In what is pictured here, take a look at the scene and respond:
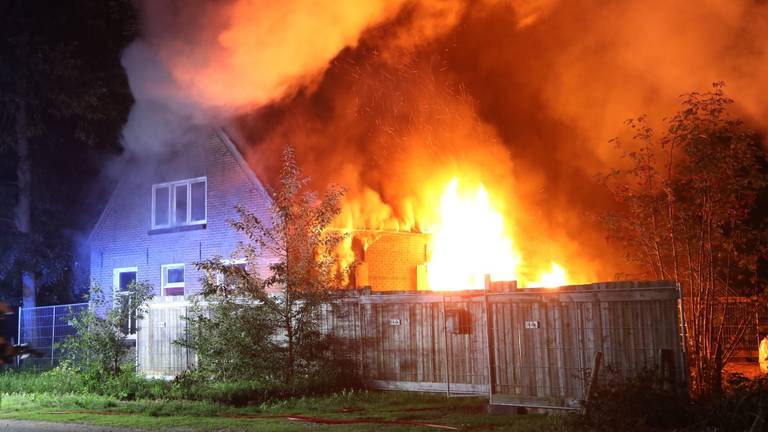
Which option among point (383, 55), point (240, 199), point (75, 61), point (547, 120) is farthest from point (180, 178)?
point (547, 120)

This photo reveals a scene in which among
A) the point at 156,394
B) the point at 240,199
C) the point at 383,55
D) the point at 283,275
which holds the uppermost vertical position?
the point at 383,55

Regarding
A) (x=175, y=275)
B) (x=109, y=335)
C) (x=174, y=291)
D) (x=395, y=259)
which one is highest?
(x=395, y=259)

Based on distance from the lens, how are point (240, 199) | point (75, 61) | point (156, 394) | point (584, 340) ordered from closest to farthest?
point (584, 340), point (156, 394), point (240, 199), point (75, 61)

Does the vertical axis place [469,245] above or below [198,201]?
below

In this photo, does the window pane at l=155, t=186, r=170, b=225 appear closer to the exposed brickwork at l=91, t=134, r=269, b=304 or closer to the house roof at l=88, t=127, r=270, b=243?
the exposed brickwork at l=91, t=134, r=269, b=304

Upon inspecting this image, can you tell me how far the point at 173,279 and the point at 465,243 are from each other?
8.52 meters

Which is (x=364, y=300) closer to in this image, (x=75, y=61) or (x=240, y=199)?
(x=240, y=199)

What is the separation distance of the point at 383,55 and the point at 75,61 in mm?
9579

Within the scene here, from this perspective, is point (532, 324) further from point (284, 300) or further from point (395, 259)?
point (395, 259)

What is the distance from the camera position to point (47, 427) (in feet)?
38.7

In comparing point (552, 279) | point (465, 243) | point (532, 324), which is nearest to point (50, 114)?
point (465, 243)

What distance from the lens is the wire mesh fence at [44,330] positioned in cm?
2208

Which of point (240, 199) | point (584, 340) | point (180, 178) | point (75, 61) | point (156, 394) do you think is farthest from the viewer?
point (75, 61)

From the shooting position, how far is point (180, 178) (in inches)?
867
